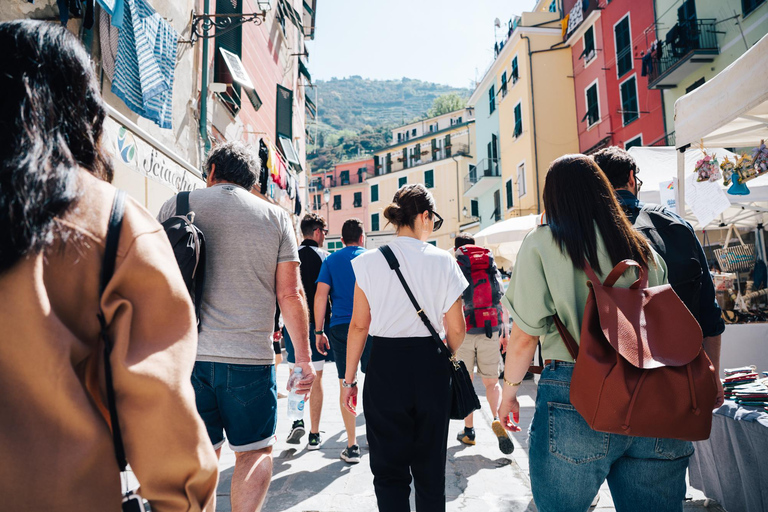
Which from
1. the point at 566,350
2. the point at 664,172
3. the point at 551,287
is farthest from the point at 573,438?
the point at 664,172

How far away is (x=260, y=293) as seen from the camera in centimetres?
267

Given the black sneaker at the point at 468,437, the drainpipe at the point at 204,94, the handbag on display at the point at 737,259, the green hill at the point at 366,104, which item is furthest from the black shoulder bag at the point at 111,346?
the green hill at the point at 366,104

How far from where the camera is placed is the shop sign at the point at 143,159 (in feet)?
16.1

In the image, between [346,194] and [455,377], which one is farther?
[346,194]

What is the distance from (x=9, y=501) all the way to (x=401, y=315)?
6.36 feet

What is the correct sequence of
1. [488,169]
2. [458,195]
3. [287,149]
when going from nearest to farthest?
[287,149]
[488,169]
[458,195]

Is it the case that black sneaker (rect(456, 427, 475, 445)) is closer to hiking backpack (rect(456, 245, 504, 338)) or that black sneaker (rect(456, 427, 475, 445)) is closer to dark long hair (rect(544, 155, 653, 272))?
hiking backpack (rect(456, 245, 504, 338))

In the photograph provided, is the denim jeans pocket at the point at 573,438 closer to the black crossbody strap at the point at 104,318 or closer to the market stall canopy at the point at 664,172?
the black crossbody strap at the point at 104,318

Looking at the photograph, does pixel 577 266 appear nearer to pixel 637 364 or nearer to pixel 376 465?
pixel 637 364

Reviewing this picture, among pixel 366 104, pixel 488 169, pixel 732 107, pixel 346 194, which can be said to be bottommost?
pixel 732 107

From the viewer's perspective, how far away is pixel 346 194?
51.2m

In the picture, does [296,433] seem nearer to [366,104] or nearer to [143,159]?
[143,159]

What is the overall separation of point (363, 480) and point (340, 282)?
1659 millimetres

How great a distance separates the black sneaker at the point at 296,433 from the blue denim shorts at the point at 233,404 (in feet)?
7.15
